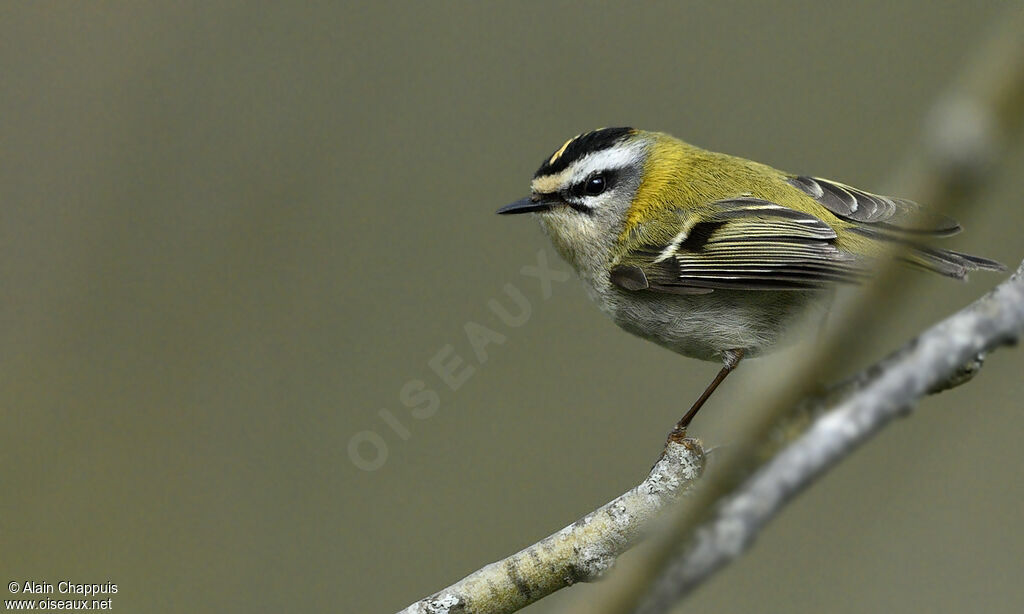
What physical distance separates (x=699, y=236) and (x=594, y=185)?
40 centimetres

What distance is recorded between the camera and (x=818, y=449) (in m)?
0.84

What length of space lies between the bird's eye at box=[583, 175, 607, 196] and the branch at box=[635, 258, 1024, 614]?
202 centimetres

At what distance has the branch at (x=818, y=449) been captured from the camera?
0.81 meters

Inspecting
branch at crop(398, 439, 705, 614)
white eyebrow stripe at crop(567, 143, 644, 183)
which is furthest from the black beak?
branch at crop(398, 439, 705, 614)

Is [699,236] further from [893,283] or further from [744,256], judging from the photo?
[893,283]

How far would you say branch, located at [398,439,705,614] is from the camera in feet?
5.82

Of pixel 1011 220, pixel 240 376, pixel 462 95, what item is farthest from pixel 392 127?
pixel 1011 220

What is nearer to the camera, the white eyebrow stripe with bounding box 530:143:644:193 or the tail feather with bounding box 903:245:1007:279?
the tail feather with bounding box 903:245:1007:279

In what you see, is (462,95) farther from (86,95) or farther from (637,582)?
(637,582)

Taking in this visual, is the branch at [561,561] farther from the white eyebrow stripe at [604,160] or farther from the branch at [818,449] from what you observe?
the white eyebrow stripe at [604,160]

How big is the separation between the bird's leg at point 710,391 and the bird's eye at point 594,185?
673mm

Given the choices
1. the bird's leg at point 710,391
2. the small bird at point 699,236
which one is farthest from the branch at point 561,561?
the small bird at point 699,236

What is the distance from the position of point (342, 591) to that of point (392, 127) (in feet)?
6.72

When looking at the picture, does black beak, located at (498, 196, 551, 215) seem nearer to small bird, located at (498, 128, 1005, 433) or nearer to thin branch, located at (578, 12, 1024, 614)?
small bird, located at (498, 128, 1005, 433)
